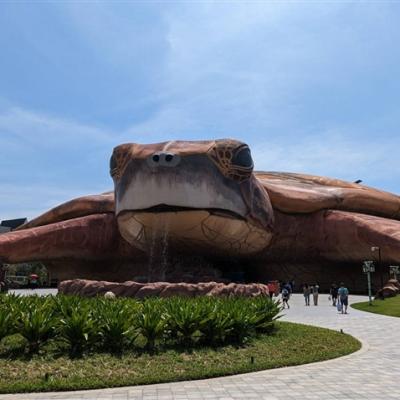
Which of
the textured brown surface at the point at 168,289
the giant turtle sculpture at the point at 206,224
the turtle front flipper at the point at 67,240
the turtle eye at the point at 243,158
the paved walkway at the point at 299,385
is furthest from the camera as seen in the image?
the turtle front flipper at the point at 67,240

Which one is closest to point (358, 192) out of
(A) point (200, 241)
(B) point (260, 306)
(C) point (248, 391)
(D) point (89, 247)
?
(A) point (200, 241)

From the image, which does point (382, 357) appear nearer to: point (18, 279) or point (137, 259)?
point (137, 259)

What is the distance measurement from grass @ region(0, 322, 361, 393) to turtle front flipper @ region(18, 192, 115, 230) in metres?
19.6

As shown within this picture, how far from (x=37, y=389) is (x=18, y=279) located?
2323 inches

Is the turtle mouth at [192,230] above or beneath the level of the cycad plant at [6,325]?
above

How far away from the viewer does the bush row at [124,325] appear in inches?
338

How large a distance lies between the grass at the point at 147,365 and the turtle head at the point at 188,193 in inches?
376

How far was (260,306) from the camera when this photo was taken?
11.8 metres

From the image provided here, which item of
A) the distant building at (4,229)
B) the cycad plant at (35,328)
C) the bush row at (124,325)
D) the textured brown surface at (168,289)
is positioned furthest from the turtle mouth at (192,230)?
the distant building at (4,229)

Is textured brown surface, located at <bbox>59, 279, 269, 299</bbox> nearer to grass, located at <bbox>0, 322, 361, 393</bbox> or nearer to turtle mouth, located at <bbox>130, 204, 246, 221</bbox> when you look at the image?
turtle mouth, located at <bbox>130, 204, 246, 221</bbox>

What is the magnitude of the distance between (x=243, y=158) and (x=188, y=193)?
316 cm

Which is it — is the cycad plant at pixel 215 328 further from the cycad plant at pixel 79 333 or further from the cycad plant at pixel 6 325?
the cycad plant at pixel 6 325

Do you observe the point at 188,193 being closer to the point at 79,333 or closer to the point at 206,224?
the point at 206,224

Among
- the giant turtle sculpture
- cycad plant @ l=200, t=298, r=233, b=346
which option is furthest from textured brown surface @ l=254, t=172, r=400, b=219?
cycad plant @ l=200, t=298, r=233, b=346
